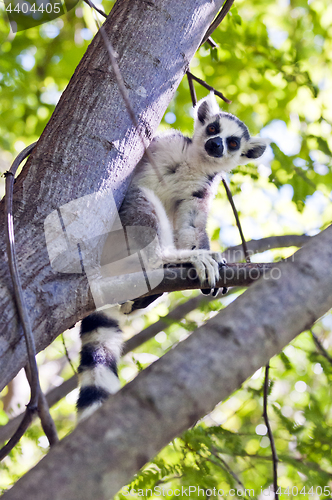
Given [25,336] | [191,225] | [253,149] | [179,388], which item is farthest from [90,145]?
[253,149]

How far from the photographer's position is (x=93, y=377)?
99.0 inches

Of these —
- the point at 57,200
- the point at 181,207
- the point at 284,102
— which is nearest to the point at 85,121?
the point at 57,200

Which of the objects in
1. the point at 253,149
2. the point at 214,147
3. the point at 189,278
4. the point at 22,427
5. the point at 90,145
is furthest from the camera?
the point at 253,149

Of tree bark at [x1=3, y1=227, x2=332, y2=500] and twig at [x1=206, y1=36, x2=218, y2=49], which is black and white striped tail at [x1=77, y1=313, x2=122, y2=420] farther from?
twig at [x1=206, y1=36, x2=218, y2=49]

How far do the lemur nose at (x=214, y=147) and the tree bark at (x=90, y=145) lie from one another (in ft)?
5.16

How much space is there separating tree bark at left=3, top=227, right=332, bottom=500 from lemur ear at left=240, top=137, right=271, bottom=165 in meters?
3.39

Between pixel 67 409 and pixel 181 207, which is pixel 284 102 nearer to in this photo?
pixel 181 207

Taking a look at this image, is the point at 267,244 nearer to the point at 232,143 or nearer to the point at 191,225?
the point at 191,225

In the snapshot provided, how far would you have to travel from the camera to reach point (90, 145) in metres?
1.85

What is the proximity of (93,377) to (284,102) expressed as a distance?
406cm

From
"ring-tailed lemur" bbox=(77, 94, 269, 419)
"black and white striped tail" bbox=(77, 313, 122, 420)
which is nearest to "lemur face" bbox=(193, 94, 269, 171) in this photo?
"ring-tailed lemur" bbox=(77, 94, 269, 419)

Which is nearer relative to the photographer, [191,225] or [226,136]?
[191,225]

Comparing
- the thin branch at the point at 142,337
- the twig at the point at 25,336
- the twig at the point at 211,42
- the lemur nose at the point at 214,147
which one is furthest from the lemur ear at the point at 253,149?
the twig at the point at 25,336

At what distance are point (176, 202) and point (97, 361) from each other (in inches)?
63.4
